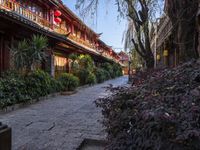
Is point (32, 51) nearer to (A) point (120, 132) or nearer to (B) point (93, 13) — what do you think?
(B) point (93, 13)

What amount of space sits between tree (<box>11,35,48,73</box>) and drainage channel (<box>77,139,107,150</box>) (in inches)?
265

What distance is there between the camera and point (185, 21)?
5160mm

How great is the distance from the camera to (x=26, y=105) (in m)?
9.72

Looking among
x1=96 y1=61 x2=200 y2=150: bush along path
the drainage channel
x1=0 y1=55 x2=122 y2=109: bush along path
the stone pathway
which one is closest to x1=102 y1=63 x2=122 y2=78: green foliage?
x1=0 y1=55 x2=122 y2=109: bush along path

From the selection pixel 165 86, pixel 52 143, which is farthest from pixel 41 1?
pixel 165 86

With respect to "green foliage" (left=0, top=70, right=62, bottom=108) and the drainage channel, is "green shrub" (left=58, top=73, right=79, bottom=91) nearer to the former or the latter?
"green foliage" (left=0, top=70, right=62, bottom=108)

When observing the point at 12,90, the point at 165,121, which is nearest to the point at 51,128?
the point at 12,90

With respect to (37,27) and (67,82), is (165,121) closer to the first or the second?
(37,27)

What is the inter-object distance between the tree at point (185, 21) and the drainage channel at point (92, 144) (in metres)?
2.22

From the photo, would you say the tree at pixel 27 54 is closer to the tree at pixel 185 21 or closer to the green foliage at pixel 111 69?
the tree at pixel 185 21

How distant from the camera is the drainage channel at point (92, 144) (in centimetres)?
471

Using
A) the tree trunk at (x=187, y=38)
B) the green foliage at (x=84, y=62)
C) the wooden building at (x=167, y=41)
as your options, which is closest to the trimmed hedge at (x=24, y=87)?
the wooden building at (x=167, y=41)

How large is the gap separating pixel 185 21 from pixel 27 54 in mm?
7350

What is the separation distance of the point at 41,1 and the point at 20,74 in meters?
8.92
